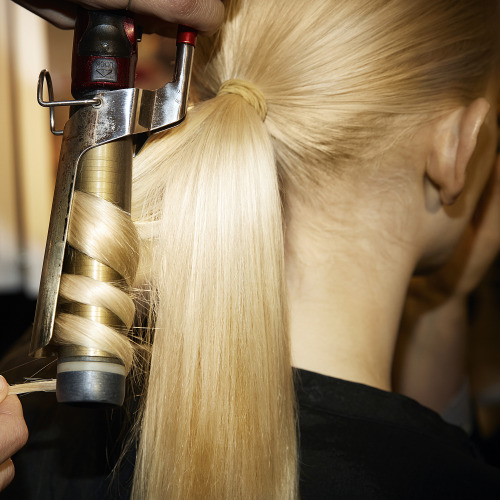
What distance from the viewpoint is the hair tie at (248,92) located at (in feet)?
2.15

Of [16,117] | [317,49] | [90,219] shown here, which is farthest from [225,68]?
[16,117]

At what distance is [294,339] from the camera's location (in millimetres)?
740

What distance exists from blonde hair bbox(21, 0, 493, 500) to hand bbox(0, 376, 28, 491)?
0.13 metres

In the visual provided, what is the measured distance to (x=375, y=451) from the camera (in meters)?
0.65

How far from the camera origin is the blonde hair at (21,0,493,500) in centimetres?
59

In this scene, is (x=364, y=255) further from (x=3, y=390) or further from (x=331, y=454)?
(x=3, y=390)

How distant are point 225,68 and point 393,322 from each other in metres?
0.42

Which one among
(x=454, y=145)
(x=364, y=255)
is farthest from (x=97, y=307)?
(x=454, y=145)

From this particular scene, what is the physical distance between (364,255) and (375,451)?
0.25 metres

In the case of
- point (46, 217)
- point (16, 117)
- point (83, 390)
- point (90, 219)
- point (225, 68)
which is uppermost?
point (225, 68)

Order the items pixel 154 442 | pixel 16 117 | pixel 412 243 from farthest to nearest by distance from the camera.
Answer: pixel 16 117 < pixel 412 243 < pixel 154 442

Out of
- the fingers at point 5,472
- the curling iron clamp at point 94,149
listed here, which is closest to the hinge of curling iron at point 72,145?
the curling iron clamp at point 94,149

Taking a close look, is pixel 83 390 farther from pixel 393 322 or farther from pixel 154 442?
pixel 393 322

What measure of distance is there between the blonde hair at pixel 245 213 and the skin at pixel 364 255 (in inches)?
3.0
